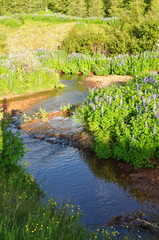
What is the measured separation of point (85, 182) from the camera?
19.9ft

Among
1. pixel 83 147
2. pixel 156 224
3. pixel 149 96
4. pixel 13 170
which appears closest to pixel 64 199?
pixel 13 170

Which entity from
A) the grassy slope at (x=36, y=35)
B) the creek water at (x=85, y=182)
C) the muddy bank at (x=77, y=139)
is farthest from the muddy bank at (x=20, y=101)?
the grassy slope at (x=36, y=35)

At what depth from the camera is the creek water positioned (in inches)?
199

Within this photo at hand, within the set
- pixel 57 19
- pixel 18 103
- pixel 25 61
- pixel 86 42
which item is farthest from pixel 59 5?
pixel 18 103

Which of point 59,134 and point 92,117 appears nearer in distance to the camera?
point 92,117

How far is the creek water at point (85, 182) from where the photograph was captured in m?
5.04

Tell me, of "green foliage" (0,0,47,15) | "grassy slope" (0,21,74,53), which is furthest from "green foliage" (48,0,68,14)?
"grassy slope" (0,21,74,53)

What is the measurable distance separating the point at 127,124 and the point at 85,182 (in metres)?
1.98

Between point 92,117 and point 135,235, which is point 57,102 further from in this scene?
point 135,235

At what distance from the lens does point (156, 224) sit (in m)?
4.46

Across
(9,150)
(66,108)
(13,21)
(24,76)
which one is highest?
(13,21)

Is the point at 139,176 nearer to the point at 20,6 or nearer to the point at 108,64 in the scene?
the point at 108,64

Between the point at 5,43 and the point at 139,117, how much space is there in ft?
80.1

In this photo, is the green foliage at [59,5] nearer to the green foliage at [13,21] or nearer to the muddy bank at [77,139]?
the green foliage at [13,21]
